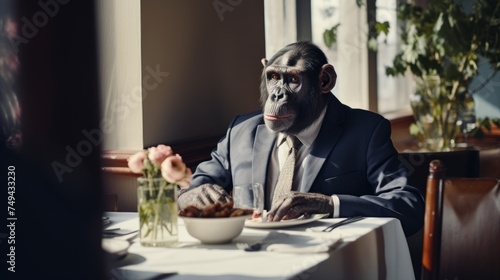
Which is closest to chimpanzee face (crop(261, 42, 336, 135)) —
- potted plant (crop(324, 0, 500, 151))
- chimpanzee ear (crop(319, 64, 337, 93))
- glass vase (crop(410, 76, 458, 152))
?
chimpanzee ear (crop(319, 64, 337, 93))

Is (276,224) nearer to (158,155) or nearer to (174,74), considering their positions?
(158,155)

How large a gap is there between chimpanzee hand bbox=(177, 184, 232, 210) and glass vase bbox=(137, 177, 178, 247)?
19.7 inches

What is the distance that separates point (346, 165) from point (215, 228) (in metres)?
1.00

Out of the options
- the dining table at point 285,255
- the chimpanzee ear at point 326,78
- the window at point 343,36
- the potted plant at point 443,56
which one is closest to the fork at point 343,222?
the dining table at point 285,255

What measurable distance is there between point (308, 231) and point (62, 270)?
1.66m

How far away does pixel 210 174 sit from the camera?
9.95ft

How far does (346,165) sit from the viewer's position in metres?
2.83

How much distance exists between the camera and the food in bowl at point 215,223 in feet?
6.34

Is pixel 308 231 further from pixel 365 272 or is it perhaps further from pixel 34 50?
pixel 34 50

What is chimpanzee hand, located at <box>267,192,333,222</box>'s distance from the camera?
2305mm

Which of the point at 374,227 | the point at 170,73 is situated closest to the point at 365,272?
the point at 374,227

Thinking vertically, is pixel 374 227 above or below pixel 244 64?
below

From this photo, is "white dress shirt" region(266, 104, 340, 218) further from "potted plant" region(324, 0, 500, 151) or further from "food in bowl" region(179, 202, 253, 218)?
"potted plant" region(324, 0, 500, 151)

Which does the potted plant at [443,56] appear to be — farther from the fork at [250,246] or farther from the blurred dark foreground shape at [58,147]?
the blurred dark foreground shape at [58,147]
